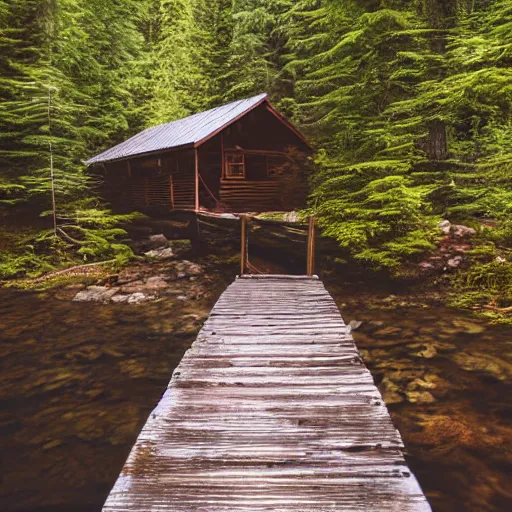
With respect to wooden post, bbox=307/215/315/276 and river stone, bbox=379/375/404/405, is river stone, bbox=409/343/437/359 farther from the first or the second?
wooden post, bbox=307/215/315/276

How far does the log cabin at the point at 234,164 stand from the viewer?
57.8ft

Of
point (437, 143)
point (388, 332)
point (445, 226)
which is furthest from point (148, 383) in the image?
point (437, 143)

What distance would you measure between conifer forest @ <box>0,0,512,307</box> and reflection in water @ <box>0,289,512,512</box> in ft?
9.47

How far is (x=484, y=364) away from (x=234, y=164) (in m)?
13.3

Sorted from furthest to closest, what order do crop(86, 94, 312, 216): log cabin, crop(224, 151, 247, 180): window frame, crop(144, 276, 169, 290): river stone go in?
crop(224, 151, 247, 180): window frame → crop(86, 94, 312, 216): log cabin → crop(144, 276, 169, 290): river stone

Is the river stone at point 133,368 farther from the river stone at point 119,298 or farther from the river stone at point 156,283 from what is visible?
the river stone at point 156,283

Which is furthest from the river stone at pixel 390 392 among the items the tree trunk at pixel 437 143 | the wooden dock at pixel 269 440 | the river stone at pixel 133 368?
the tree trunk at pixel 437 143

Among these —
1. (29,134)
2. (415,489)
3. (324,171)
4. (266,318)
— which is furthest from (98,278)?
(415,489)

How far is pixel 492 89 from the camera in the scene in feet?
30.7

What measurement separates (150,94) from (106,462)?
96.4 feet

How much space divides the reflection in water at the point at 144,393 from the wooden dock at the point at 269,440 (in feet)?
6.91

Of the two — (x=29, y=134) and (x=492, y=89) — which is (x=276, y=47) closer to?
(x=29, y=134)

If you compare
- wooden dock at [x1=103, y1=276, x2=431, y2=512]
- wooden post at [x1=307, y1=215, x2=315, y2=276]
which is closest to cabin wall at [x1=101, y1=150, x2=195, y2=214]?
wooden post at [x1=307, y1=215, x2=315, y2=276]

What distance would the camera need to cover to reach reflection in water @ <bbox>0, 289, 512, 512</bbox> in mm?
4977
